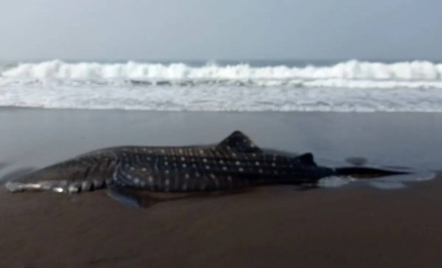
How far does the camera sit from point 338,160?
7.99 m

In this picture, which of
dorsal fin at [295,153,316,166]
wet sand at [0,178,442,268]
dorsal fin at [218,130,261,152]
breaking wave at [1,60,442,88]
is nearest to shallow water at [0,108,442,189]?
dorsal fin at [295,153,316,166]

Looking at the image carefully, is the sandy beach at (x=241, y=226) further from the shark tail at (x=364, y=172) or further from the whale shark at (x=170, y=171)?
the shark tail at (x=364, y=172)

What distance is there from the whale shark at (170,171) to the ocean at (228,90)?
20.1 feet

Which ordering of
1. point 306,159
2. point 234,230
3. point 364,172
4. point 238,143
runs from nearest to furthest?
point 234,230 < point 238,143 < point 306,159 < point 364,172

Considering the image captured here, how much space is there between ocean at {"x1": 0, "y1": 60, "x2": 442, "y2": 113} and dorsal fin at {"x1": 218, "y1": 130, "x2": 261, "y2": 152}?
6.07 m

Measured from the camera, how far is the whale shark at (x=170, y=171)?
6.43m

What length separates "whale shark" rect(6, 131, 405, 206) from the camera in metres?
6.43

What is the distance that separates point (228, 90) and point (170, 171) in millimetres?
11484

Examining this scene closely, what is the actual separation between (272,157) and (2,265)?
127 inches

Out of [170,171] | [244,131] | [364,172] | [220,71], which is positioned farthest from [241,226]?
[220,71]

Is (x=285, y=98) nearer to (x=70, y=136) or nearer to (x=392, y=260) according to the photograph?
(x=70, y=136)

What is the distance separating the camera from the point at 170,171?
645 cm

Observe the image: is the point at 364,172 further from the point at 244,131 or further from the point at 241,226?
the point at 244,131

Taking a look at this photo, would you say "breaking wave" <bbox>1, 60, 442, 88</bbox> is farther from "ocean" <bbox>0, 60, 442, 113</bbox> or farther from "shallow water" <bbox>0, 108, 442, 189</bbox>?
"shallow water" <bbox>0, 108, 442, 189</bbox>
